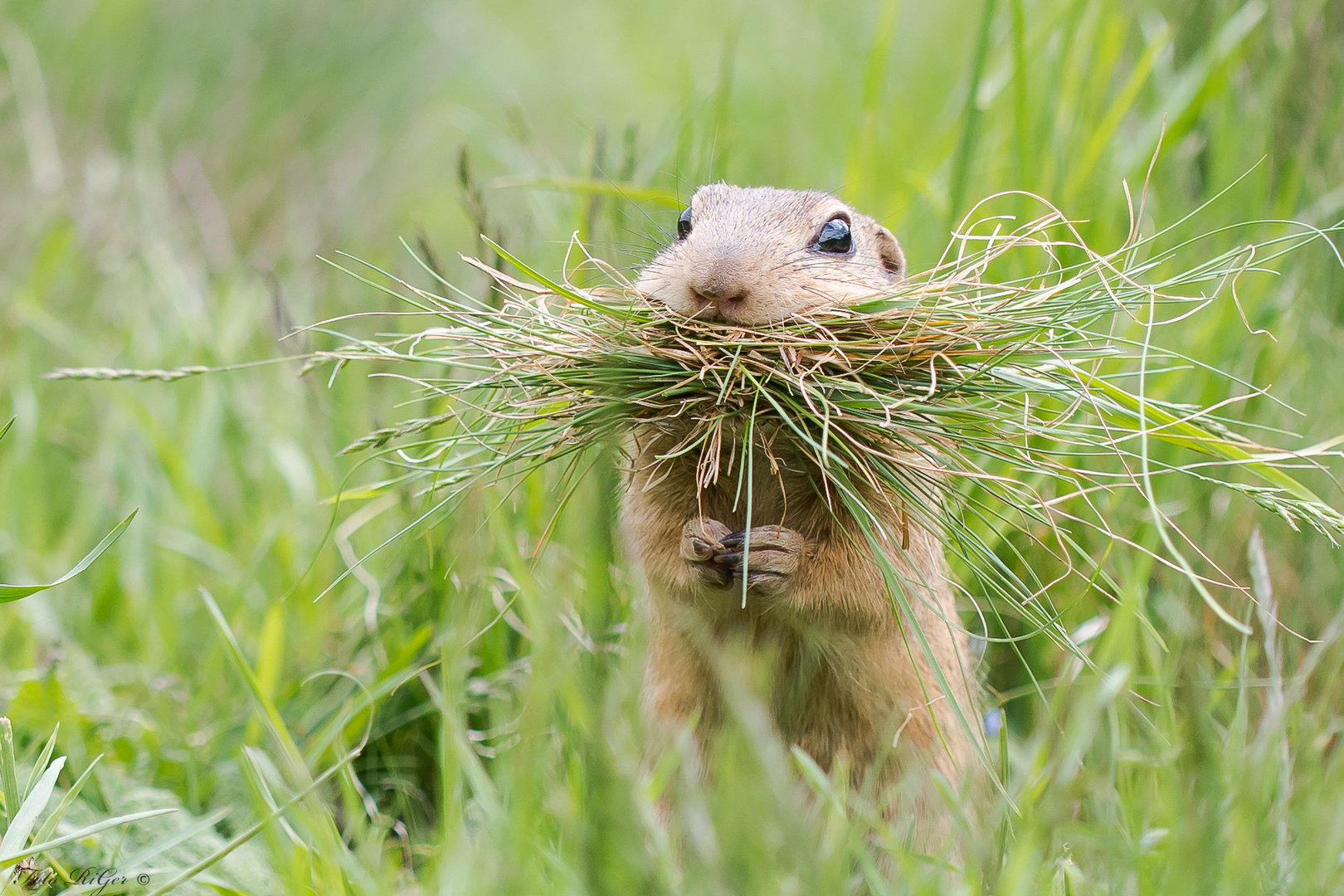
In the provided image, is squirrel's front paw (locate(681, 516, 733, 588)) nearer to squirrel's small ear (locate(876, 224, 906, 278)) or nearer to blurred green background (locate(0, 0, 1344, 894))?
blurred green background (locate(0, 0, 1344, 894))

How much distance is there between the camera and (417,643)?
3.26 m

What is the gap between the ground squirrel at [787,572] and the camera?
2615 mm

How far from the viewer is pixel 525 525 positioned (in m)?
3.70

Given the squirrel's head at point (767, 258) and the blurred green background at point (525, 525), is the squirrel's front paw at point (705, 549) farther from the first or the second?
the squirrel's head at point (767, 258)

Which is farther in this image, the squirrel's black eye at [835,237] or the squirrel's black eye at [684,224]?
the squirrel's black eye at [684,224]

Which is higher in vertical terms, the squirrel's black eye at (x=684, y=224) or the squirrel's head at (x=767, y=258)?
the squirrel's black eye at (x=684, y=224)

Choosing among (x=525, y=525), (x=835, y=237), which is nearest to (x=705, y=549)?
(x=835, y=237)

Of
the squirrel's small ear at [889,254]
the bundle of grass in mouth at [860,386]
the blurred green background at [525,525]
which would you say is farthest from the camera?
the squirrel's small ear at [889,254]

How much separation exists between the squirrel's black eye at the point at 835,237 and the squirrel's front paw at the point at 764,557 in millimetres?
827

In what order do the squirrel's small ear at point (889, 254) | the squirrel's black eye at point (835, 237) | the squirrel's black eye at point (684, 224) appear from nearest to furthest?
the squirrel's black eye at point (835, 237)
the squirrel's black eye at point (684, 224)
the squirrel's small ear at point (889, 254)

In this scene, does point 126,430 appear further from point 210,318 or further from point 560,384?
point 560,384

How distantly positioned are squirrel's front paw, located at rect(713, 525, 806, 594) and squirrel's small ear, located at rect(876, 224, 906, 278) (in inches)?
44.1

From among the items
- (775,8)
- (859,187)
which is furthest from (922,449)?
(775,8)

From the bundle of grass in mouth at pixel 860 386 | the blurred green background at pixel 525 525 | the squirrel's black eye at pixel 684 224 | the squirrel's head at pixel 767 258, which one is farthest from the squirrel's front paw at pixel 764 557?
the squirrel's black eye at pixel 684 224
